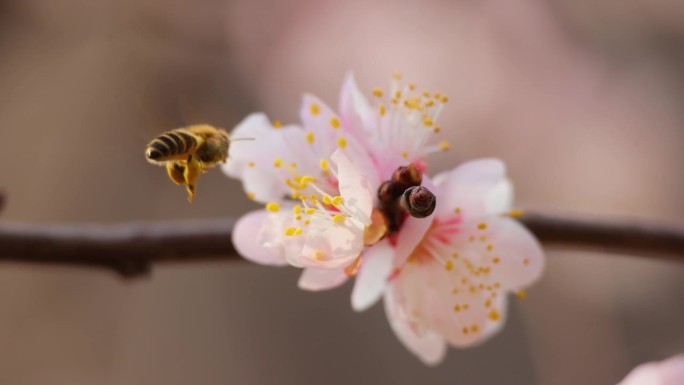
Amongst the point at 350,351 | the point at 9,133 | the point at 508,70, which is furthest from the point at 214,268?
the point at 508,70

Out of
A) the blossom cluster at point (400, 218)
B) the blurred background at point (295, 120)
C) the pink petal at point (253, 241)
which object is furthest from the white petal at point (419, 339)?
the blurred background at point (295, 120)

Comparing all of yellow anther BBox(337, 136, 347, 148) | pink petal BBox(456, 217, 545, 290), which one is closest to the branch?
pink petal BBox(456, 217, 545, 290)

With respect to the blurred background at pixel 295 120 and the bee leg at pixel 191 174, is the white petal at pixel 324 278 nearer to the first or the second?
the bee leg at pixel 191 174

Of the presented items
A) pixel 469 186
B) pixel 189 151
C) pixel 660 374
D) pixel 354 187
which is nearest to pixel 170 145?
pixel 189 151

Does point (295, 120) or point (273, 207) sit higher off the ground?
point (295, 120)

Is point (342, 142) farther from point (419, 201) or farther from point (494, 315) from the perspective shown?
point (494, 315)

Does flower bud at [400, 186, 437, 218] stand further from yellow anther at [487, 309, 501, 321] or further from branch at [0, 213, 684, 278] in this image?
branch at [0, 213, 684, 278]
